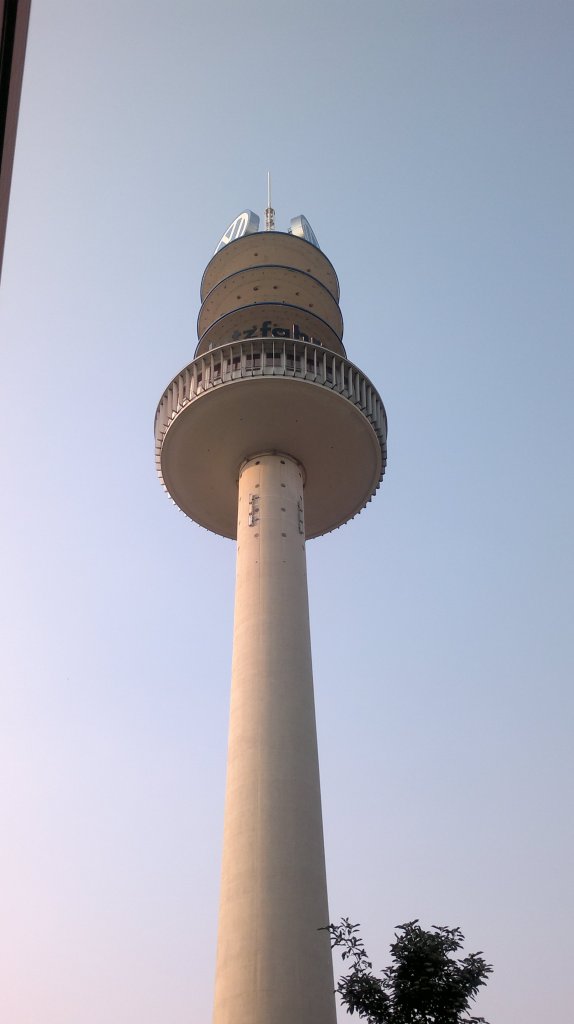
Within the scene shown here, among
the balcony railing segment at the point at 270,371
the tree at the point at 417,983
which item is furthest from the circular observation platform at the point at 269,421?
the tree at the point at 417,983

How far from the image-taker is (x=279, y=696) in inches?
845

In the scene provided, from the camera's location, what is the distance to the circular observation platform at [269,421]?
25734 millimetres

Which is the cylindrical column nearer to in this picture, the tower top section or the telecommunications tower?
the telecommunications tower

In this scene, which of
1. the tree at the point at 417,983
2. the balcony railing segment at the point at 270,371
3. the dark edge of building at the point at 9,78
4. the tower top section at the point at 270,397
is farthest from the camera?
the tower top section at the point at 270,397

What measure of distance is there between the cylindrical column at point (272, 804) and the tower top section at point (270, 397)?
Answer: 8.40 feet

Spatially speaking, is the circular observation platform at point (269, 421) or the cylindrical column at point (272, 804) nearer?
the cylindrical column at point (272, 804)

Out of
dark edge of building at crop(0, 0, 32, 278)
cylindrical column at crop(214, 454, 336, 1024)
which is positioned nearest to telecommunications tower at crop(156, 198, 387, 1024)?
cylindrical column at crop(214, 454, 336, 1024)

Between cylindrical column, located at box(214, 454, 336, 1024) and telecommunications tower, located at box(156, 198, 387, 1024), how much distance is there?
3 centimetres

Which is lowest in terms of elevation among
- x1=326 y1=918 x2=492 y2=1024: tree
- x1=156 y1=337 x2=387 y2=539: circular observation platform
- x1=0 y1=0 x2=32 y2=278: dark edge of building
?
x1=326 y1=918 x2=492 y2=1024: tree

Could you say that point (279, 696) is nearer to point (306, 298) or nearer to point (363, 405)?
point (363, 405)

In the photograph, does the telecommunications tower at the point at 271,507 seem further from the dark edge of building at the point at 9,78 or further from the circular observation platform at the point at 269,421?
the dark edge of building at the point at 9,78

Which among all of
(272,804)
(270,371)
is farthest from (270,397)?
(272,804)

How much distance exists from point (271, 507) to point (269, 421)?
2.87m

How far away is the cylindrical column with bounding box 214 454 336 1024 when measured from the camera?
17.8 m
